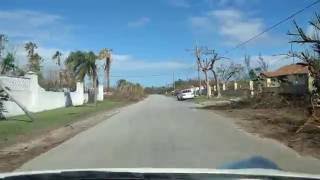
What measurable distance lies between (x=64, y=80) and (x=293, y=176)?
2768 inches

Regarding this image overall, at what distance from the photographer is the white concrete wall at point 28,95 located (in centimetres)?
3296

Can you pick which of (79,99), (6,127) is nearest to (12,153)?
(6,127)

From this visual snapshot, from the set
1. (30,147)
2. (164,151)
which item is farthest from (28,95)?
(164,151)

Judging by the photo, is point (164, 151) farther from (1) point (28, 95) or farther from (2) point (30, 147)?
(1) point (28, 95)

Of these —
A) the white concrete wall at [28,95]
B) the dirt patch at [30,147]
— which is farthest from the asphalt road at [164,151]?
the white concrete wall at [28,95]

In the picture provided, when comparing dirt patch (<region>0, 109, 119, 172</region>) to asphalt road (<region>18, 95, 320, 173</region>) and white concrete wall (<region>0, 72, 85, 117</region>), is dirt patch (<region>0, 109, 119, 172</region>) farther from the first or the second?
white concrete wall (<region>0, 72, 85, 117</region>)

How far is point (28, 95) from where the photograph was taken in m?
36.9

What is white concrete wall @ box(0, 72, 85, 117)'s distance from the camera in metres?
33.0

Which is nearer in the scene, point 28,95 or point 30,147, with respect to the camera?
point 30,147

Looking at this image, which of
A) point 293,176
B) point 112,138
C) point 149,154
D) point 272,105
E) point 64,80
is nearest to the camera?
point 293,176

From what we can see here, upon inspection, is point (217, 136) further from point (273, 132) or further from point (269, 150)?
point (269, 150)

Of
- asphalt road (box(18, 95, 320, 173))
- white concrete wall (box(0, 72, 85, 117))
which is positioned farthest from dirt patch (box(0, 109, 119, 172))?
white concrete wall (box(0, 72, 85, 117))

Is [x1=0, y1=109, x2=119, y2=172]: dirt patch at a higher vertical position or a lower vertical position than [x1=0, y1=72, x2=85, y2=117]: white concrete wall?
lower

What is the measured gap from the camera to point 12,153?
657 inches
